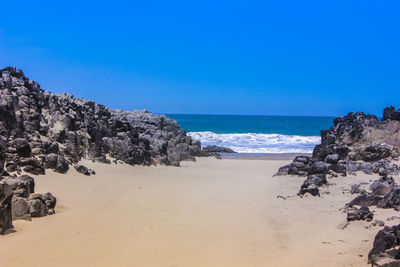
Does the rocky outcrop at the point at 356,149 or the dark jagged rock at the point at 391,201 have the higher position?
the rocky outcrop at the point at 356,149

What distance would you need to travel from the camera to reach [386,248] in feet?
14.2

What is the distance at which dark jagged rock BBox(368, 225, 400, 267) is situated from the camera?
13.5ft

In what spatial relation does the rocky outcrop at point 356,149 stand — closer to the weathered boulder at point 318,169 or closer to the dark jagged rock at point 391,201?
the weathered boulder at point 318,169

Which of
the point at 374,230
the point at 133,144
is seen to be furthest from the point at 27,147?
the point at 374,230

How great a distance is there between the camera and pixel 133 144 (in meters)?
14.2

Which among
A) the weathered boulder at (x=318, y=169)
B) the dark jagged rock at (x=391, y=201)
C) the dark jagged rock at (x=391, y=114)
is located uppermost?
the dark jagged rock at (x=391, y=114)

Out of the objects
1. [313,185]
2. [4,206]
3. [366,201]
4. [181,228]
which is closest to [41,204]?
[4,206]

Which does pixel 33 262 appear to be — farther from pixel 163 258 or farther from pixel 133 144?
pixel 133 144

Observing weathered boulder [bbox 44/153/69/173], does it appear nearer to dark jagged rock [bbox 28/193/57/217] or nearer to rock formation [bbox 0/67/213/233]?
rock formation [bbox 0/67/213/233]

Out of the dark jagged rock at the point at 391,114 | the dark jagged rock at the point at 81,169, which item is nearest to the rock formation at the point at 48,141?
the dark jagged rock at the point at 81,169

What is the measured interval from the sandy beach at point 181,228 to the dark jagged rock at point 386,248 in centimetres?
26

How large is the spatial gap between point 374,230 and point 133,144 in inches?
390

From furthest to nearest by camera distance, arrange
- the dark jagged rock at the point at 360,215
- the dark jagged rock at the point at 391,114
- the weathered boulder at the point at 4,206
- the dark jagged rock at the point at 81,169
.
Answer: the dark jagged rock at the point at 391,114, the dark jagged rock at the point at 81,169, the dark jagged rock at the point at 360,215, the weathered boulder at the point at 4,206

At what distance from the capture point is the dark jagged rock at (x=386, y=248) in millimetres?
4117
